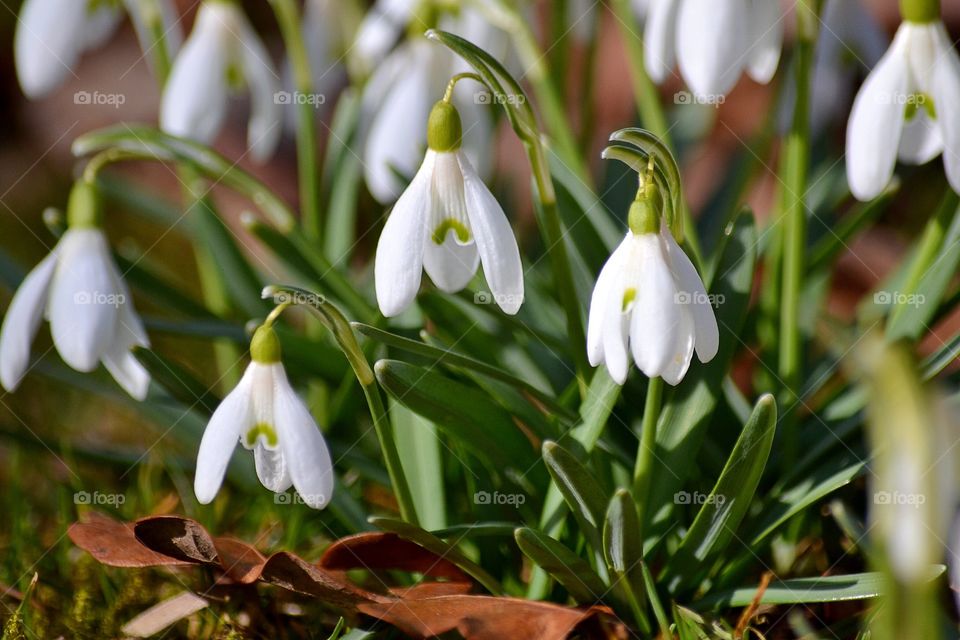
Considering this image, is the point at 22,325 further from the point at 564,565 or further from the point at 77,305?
the point at 564,565

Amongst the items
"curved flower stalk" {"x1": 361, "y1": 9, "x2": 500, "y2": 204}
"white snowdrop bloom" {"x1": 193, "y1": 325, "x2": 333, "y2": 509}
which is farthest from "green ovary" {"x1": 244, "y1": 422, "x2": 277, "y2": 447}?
"curved flower stalk" {"x1": 361, "y1": 9, "x2": 500, "y2": 204}

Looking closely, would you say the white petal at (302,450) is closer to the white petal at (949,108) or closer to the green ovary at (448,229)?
the green ovary at (448,229)

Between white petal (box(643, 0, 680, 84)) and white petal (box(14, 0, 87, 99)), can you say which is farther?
white petal (box(14, 0, 87, 99))

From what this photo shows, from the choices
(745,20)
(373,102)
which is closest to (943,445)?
(745,20)

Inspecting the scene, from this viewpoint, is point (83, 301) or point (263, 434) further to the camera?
point (83, 301)

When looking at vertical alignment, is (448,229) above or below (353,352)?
above

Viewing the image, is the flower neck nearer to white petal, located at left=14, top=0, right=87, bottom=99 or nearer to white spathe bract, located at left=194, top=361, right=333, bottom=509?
white spathe bract, located at left=194, top=361, right=333, bottom=509

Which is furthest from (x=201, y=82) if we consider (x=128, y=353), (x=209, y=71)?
(x=128, y=353)
